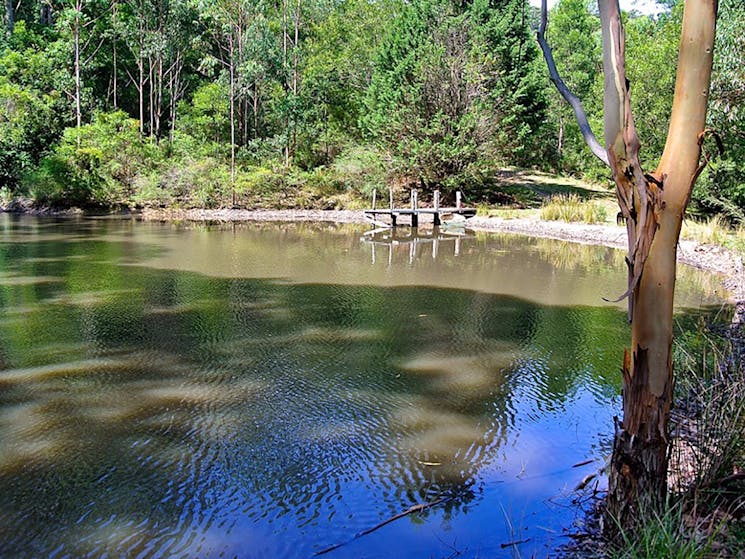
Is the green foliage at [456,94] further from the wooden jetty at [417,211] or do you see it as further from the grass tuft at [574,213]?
the grass tuft at [574,213]

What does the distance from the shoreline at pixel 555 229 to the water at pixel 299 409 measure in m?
0.68

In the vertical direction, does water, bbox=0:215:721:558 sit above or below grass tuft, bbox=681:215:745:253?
below

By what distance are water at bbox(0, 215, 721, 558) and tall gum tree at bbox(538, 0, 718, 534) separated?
77cm

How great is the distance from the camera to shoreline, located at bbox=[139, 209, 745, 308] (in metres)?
11.0

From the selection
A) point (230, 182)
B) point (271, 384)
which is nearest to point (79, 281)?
point (271, 384)

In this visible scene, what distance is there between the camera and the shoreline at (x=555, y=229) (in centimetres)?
1102

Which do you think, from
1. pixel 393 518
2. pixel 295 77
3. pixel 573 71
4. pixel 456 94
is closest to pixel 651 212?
pixel 393 518

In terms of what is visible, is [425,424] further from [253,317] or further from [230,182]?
[230,182]

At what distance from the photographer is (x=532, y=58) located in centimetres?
2522

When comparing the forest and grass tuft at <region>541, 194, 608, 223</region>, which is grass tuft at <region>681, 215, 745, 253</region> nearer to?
the forest

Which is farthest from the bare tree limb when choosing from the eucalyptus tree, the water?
the eucalyptus tree

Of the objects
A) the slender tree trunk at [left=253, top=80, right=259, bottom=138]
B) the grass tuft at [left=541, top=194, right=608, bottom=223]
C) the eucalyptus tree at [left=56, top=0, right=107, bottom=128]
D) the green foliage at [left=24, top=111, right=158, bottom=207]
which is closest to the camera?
the grass tuft at [left=541, top=194, right=608, bottom=223]

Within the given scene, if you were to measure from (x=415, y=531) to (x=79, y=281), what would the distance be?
335 inches

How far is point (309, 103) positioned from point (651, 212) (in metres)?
29.0
